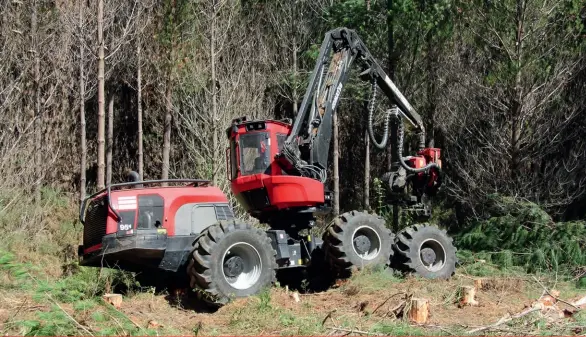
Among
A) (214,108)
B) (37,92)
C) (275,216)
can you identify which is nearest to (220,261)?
(275,216)

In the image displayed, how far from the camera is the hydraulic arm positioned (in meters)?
11.2

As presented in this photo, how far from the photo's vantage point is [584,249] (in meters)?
12.7

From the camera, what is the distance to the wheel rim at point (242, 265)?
383 inches

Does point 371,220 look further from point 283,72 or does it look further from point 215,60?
point 283,72

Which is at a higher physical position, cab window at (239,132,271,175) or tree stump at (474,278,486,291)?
cab window at (239,132,271,175)

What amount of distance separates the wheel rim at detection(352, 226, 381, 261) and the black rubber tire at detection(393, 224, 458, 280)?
0.63 metres

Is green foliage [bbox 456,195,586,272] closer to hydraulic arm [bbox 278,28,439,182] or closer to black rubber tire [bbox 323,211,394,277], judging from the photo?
hydraulic arm [bbox 278,28,439,182]

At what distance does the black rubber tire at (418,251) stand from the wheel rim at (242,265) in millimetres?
2913

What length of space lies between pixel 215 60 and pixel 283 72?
304cm

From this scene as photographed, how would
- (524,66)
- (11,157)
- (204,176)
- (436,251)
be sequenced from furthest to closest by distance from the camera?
(204,176), (524,66), (11,157), (436,251)

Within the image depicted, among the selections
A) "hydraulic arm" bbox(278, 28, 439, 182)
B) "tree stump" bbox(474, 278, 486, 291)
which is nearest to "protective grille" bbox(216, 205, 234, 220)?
"hydraulic arm" bbox(278, 28, 439, 182)

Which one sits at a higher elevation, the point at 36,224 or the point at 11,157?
the point at 11,157

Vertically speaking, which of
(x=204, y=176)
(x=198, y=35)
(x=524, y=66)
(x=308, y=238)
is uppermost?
(x=198, y=35)

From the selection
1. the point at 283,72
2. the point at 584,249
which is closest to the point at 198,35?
the point at 283,72
